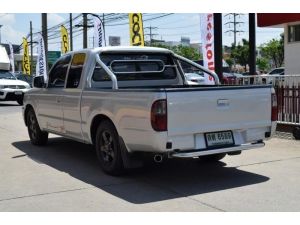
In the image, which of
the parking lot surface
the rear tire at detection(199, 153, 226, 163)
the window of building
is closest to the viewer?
the parking lot surface

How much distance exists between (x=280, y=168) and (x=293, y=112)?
11.2 feet

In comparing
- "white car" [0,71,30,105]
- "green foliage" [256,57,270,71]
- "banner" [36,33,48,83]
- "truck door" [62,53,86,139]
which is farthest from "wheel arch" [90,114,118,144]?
"green foliage" [256,57,270,71]

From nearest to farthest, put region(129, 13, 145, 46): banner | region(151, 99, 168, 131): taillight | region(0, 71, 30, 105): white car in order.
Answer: region(151, 99, 168, 131): taillight, region(129, 13, 145, 46): banner, region(0, 71, 30, 105): white car

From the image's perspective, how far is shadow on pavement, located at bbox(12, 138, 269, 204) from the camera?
5.84 m

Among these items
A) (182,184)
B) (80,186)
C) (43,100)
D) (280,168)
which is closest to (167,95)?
(182,184)

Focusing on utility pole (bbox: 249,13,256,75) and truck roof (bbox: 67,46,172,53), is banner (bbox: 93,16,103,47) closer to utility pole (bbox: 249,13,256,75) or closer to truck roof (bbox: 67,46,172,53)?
utility pole (bbox: 249,13,256,75)

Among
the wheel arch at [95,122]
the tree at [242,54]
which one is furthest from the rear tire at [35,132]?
the tree at [242,54]

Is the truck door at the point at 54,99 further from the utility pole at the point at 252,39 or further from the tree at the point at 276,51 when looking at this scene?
the tree at the point at 276,51

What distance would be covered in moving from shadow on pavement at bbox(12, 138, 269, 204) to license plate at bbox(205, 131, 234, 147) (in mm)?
525

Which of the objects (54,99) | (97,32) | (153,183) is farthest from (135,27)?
(153,183)

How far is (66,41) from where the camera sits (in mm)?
31406

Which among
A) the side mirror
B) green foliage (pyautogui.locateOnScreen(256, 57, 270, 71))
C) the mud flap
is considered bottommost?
the mud flap

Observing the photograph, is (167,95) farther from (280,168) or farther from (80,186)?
(280,168)

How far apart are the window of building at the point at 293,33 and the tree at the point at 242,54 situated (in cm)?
5262
